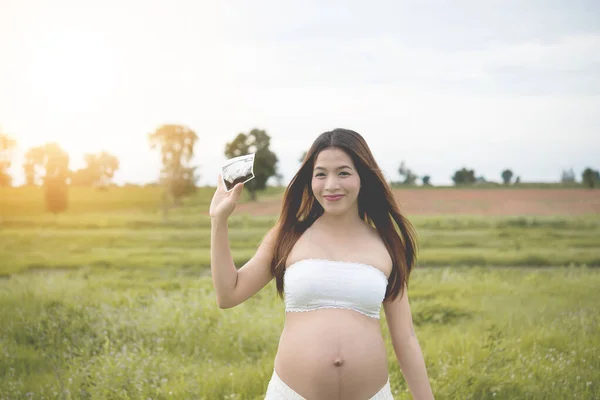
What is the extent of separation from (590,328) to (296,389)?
20.4 feet

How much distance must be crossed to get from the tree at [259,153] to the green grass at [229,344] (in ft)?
82.0

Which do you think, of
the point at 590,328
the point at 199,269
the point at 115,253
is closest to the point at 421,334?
the point at 590,328

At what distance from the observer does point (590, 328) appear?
7.48 meters

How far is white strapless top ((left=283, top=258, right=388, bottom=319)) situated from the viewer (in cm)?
265

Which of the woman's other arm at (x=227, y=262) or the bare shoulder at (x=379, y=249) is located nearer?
the woman's other arm at (x=227, y=262)

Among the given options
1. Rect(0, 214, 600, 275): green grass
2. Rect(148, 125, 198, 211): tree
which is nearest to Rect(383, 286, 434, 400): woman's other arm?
Rect(0, 214, 600, 275): green grass

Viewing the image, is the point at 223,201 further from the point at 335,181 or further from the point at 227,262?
the point at 335,181

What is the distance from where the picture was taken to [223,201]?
2645 mm

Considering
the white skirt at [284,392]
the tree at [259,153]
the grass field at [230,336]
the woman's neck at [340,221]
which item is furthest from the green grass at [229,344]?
the tree at [259,153]

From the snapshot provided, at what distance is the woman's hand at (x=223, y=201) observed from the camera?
2.62 metres

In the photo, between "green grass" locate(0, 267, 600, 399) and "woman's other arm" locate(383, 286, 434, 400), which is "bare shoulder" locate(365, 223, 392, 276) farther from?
"green grass" locate(0, 267, 600, 399)

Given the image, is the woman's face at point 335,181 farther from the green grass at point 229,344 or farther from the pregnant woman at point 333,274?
the green grass at point 229,344

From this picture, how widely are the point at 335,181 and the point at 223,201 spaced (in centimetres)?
56

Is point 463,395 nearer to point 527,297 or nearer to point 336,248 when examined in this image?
point 336,248
